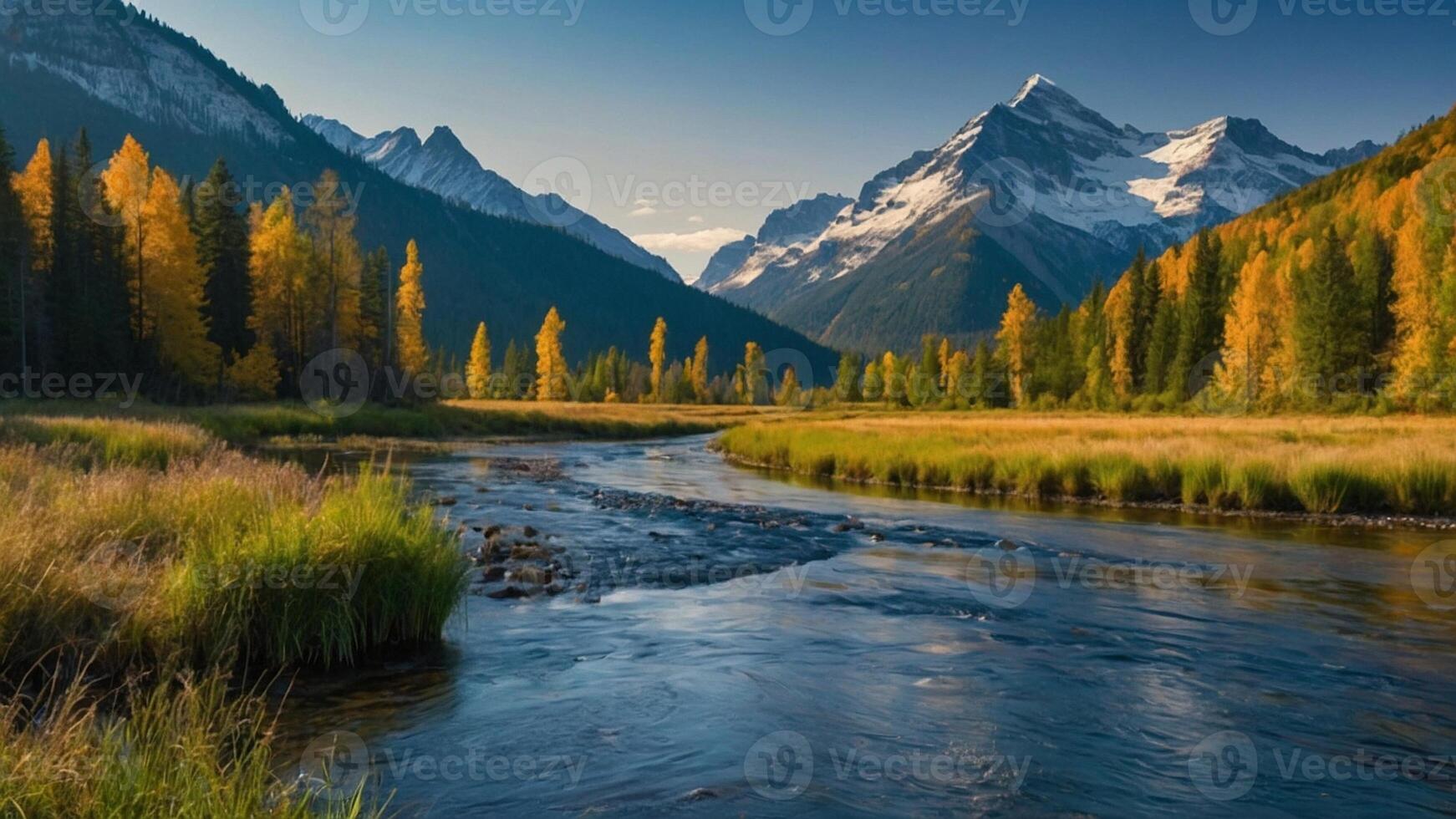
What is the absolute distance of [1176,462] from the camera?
29.0 m

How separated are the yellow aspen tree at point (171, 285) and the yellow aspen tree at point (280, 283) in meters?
7.22

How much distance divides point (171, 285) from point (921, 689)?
55306 mm

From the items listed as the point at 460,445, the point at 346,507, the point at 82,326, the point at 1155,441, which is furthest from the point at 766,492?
the point at 82,326

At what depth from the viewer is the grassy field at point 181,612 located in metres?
4.44

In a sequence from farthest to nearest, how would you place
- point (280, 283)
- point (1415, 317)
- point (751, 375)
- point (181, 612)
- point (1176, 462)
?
point (751, 375) → point (280, 283) → point (1415, 317) → point (1176, 462) → point (181, 612)

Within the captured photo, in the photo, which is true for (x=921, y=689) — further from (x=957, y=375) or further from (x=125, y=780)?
(x=957, y=375)

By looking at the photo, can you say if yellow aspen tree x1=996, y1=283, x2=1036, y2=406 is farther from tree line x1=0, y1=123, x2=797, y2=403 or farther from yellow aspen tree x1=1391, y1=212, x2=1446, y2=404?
tree line x1=0, y1=123, x2=797, y2=403

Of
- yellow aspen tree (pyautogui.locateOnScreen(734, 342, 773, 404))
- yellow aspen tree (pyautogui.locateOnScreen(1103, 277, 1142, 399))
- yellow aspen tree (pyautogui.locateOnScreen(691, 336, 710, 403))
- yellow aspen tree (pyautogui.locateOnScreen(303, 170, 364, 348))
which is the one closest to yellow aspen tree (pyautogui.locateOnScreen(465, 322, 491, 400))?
yellow aspen tree (pyautogui.locateOnScreen(691, 336, 710, 403))

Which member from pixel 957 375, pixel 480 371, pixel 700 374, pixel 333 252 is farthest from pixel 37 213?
pixel 700 374

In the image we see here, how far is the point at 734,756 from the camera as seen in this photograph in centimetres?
784

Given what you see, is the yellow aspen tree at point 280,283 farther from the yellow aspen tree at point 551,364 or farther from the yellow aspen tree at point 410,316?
the yellow aspen tree at point 551,364

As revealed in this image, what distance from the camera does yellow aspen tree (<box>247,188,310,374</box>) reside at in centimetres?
6141

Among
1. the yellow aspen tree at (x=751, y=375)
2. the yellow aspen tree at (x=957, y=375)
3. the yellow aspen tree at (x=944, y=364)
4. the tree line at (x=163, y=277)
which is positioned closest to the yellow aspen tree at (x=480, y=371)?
the yellow aspen tree at (x=751, y=375)

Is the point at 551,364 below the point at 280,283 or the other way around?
the other way around
